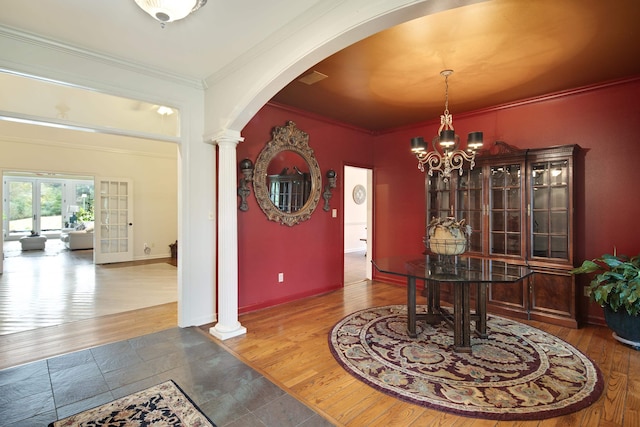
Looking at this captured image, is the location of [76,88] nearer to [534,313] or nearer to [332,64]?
[332,64]

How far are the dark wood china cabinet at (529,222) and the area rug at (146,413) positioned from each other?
11.5ft

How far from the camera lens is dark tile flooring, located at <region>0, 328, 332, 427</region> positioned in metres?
1.91

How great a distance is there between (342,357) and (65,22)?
3412 mm

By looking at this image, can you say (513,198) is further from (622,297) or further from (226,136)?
(226,136)

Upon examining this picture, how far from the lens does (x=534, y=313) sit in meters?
3.53

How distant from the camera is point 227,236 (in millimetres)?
3152

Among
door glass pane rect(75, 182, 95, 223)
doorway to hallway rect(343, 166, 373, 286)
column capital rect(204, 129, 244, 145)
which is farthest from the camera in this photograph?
door glass pane rect(75, 182, 95, 223)

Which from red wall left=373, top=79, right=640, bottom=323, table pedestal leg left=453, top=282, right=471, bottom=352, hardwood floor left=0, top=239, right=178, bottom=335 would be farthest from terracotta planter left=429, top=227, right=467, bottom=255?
hardwood floor left=0, top=239, right=178, bottom=335

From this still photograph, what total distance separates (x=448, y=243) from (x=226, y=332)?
7.61 feet

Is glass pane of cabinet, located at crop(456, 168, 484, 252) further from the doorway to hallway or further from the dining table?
the doorway to hallway

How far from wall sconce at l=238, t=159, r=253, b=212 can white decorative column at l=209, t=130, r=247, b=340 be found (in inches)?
20.1

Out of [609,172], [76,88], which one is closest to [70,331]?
[76,88]

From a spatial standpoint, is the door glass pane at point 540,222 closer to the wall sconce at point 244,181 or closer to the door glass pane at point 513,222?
the door glass pane at point 513,222

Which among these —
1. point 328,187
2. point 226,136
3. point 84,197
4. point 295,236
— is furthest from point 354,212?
point 84,197
